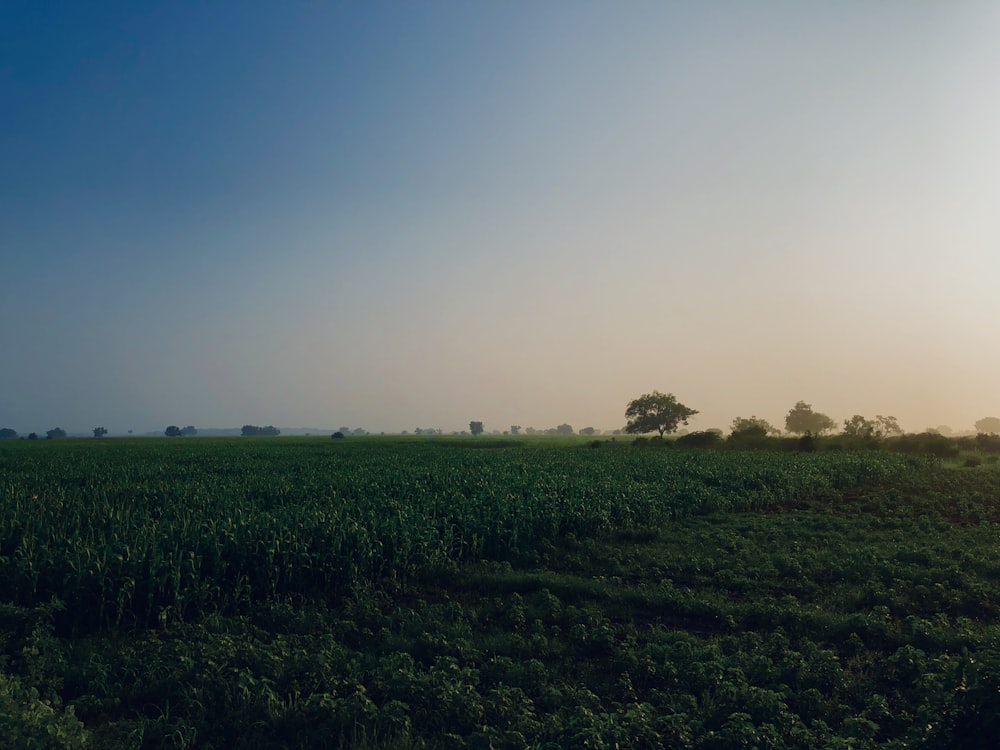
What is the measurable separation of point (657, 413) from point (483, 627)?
12691 centimetres

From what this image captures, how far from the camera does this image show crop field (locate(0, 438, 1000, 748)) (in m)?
7.55

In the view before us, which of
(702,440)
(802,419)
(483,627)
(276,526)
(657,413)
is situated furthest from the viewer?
(802,419)

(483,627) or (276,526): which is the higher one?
(276,526)

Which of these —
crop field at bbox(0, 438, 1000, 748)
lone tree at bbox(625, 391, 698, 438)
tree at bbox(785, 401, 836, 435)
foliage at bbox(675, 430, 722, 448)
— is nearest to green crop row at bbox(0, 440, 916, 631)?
crop field at bbox(0, 438, 1000, 748)

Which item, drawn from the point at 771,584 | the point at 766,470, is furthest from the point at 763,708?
the point at 766,470

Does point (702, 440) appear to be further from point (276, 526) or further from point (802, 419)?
point (802, 419)

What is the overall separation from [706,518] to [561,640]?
557 inches

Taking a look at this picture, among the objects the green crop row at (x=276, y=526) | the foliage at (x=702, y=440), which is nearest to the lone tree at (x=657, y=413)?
the foliage at (x=702, y=440)

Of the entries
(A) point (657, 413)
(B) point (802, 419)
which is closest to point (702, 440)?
(A) point (657, 413)

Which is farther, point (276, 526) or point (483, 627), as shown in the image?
Answer: point (276, 526)

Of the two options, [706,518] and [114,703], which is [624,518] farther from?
[114,703]

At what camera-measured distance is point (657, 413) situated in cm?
13338

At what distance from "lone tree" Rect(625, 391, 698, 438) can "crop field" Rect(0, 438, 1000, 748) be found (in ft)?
367

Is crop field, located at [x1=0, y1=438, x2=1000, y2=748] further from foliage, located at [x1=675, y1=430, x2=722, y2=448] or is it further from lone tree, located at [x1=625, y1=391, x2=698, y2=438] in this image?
lone tree, located at [x1=625, y1=391, x2=698, y2=438]
